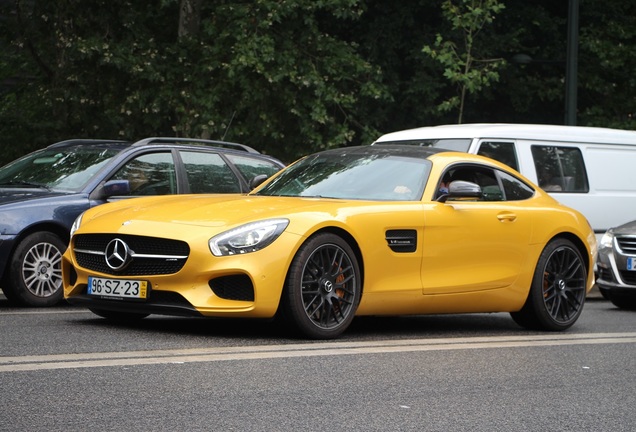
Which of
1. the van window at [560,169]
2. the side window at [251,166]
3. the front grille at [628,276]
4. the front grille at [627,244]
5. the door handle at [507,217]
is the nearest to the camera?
the door handle at [507,217]

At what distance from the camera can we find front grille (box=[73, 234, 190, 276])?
8.69 m

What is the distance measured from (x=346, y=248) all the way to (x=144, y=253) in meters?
1.37

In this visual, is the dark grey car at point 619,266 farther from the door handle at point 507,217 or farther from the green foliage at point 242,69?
the green foliage at point 242,69

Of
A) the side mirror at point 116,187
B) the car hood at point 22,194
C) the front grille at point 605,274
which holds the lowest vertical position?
the front grille at point 605,274

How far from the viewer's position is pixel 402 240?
31.2 ft

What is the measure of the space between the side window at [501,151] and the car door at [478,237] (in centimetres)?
436

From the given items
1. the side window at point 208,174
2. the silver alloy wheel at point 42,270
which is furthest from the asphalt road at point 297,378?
the side window at point 208,174

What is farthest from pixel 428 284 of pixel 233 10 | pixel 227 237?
pixel 233 10

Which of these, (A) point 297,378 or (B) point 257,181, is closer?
(A) point 297,378

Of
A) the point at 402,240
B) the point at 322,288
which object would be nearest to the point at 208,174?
the point at 402,240

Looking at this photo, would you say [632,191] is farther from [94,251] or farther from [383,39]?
[383,39]

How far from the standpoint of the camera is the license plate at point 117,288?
8773mm

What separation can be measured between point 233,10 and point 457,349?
16.1 m

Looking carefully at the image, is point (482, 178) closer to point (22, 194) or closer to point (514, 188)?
point (514, 188)
